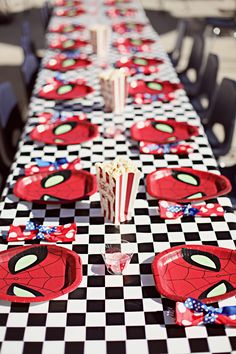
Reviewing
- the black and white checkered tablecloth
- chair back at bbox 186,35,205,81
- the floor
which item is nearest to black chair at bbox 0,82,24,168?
the black and white checkered tablecloth

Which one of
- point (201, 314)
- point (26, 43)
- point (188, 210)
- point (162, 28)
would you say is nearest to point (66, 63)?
point (26, 43)

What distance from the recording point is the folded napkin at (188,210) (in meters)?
1.48

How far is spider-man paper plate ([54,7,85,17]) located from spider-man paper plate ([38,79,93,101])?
167cm

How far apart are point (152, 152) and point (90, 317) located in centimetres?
88

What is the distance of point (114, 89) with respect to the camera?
213cm

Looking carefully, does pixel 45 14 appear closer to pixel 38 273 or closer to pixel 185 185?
pixel 185 185

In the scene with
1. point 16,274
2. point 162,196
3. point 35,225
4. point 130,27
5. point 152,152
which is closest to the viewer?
point 16,274

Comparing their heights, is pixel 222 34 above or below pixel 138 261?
below

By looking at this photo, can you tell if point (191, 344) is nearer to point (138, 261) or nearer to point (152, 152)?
point (138, 261)

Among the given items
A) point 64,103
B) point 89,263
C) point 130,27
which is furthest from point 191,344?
point 130,27

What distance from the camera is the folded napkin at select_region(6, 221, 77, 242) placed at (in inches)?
54.2

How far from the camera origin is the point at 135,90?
2484 millimetres

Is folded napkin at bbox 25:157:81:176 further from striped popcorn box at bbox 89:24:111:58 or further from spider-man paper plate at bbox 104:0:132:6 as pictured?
spider-man paper plate at bbox 104:0:132:6

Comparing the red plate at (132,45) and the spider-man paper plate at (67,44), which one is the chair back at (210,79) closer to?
the red plate at (132,45)
